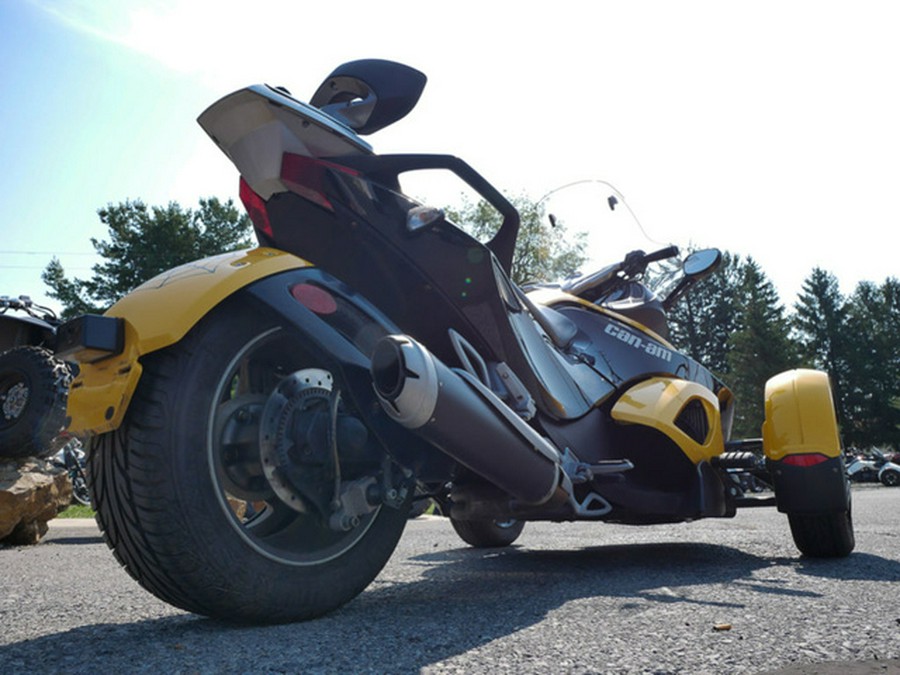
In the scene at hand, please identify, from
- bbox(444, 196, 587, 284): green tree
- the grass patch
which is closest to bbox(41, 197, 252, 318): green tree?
bbox(444, 196, 587, 284): green tree

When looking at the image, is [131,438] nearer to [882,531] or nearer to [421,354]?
[421,354]

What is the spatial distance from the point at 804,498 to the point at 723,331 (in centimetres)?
6103

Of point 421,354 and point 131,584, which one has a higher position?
point 421,354

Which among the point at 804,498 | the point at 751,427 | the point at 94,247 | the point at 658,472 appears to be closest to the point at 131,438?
the point at 658,472

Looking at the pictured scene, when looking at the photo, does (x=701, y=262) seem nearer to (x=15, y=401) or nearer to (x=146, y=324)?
(x=146, y=324)

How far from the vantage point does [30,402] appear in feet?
22.6

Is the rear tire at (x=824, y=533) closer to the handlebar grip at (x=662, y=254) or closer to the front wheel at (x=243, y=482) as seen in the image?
the handlebar grip at (x=662, y=254)

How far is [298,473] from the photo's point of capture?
2246 mm

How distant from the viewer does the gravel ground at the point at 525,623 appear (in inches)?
69.5

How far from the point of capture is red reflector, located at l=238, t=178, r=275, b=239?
2604mm

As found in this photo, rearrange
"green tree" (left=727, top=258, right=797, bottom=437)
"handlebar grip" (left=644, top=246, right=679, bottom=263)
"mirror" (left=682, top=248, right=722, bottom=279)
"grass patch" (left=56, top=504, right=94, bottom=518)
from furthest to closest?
"green tree" (left=727, top=258, right=797, bottom=437) → "grass patch" (left=56, top=504, right=94, bottom=518) → "handlebar grip" (left=644, top=246, right=679, bottom=263) → "mirror" (left=682, top=248, right=722, bottom=279)

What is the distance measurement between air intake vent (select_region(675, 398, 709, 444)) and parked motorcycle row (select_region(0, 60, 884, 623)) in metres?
0.63

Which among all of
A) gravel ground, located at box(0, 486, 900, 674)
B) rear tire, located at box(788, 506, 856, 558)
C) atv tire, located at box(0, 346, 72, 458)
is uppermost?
atv tire, located at box(0, 346, 72, 458)

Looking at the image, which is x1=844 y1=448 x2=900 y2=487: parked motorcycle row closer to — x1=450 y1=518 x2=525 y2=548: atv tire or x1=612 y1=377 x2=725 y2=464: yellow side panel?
x1=450 y1=518 x2=525 y2=548: atv tire
